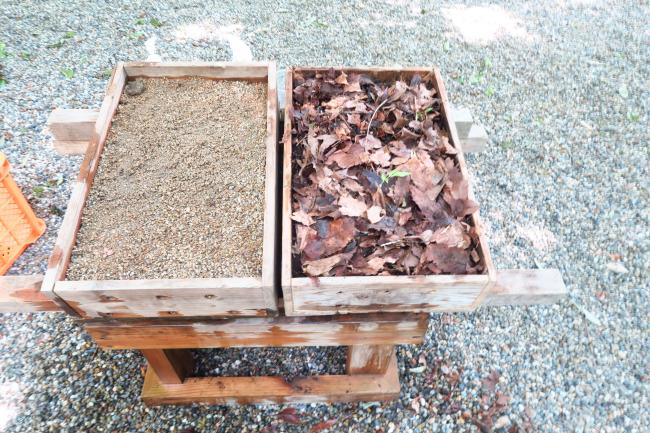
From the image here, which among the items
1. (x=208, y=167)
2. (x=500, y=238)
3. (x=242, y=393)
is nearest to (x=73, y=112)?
(x=208, y=167)

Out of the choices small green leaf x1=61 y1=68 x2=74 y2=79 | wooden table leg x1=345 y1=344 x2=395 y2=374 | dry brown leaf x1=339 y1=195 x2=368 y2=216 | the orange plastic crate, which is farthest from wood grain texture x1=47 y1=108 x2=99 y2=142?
small green leaf x1=61 y1=68 x2=74 y2=79

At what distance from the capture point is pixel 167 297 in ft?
4.41

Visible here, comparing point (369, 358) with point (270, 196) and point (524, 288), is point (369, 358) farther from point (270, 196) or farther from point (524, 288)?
point (270, 196)

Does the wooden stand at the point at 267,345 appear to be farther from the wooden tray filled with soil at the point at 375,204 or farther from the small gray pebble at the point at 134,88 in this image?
the small gray pebble at the point at 134,88

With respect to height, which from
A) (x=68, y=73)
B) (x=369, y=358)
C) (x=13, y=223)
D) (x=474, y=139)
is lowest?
(x=369, y=358)

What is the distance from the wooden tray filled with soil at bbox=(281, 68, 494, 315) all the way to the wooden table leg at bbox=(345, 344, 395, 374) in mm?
560

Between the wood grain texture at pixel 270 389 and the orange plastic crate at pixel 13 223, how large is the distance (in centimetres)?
126

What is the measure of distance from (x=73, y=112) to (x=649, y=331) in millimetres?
3257

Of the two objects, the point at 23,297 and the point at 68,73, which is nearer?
the point at 23,297

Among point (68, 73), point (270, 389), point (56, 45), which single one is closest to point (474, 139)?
point (270, 389)

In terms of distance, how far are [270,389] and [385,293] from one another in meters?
1.05

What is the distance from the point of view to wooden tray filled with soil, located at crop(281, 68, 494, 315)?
4.44ft

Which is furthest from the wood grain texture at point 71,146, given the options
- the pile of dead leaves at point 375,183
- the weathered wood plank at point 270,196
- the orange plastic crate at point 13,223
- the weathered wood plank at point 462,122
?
the weathered wood plank at point 462,122

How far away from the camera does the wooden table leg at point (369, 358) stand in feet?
6.35
